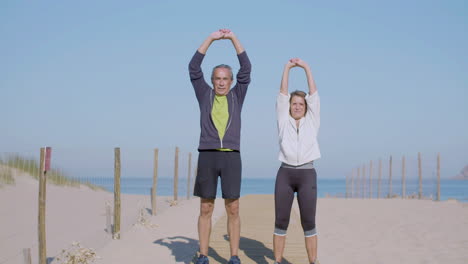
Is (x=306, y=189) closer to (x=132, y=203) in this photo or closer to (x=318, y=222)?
(x=318, y=222)

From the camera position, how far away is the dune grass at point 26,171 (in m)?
14.2

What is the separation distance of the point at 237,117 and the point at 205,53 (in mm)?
616

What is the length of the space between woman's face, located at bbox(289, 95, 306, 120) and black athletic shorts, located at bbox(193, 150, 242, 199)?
0.57m

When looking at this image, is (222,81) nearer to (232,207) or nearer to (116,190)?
(232,207)

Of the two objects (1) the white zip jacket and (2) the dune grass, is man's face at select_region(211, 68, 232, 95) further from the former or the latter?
(2) the dune grass

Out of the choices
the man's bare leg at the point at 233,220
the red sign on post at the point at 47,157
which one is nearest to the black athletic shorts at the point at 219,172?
the man's bare leg at the point at 233,220

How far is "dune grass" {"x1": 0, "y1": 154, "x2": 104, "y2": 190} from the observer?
1416cm

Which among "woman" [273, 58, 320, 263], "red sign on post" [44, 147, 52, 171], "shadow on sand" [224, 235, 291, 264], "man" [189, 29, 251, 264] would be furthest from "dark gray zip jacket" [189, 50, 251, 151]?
"red sign on post" [44, 147, 52, 171]

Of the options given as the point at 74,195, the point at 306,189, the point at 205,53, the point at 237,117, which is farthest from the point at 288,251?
the point at 74,195

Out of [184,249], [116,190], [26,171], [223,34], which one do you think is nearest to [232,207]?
[223,34]

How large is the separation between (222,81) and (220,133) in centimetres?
44

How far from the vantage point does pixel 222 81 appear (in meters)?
4.18

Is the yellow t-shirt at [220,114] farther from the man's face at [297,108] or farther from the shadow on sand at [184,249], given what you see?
the shadow on sand at [184,249]

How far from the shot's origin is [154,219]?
32.8 ft
